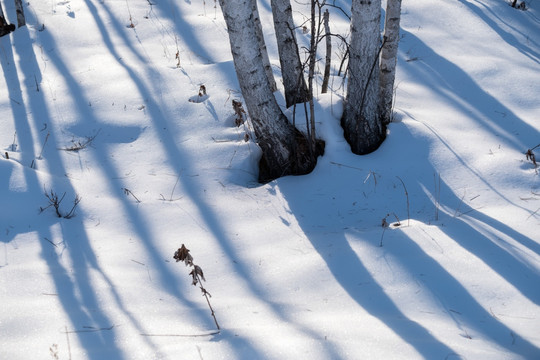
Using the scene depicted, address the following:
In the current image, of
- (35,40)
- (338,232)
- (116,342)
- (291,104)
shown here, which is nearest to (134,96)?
(291,104)

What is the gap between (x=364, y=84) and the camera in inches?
164

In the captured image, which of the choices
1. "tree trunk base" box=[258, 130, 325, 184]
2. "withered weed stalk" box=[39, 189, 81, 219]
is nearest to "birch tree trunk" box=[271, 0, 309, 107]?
"tree trunk base" box=[258, 130, 325, 184]

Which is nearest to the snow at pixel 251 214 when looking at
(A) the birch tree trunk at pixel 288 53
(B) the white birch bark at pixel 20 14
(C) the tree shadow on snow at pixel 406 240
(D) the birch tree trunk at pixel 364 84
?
(C) the tree shadow on snow at pixel 406 240

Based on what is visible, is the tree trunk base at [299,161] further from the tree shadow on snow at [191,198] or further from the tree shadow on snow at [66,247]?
the tree shadow on snow at [66,247]

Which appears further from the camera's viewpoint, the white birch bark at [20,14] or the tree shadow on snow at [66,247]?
the white birch bark at [20,14]

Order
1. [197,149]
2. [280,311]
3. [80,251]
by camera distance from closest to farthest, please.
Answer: [280,311] → [80,251] → [197,149]

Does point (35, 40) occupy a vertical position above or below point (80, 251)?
above

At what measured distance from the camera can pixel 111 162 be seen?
15.0 ft

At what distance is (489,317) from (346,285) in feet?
2.66

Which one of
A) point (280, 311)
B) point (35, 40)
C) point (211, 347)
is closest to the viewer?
point (211, 347)

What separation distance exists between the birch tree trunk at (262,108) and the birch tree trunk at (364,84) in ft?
1.52

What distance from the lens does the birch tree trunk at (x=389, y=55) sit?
172 inches

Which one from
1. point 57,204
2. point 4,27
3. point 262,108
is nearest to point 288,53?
point 262,108

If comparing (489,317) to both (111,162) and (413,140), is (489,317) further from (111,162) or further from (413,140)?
(111,162)
